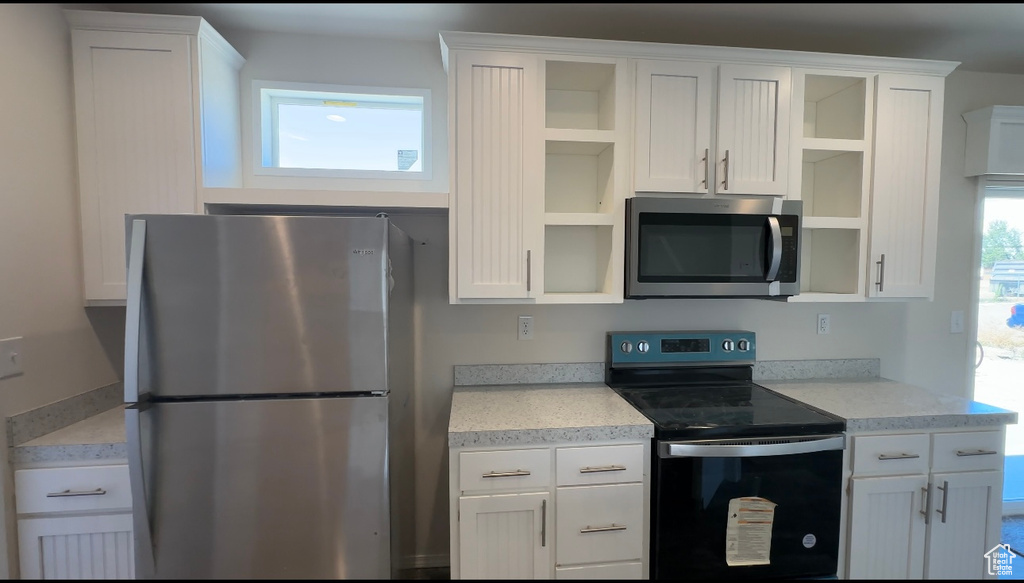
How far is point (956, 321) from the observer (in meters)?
2.32

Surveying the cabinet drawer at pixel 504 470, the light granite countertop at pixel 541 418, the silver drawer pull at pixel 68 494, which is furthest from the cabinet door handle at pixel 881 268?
the silver drawer pull at pixel 68 494

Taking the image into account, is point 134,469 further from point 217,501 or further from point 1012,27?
point 1012,27

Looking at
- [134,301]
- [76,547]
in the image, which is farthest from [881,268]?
[76,547]

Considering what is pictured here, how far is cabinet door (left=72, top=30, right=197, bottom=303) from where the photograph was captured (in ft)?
5.23

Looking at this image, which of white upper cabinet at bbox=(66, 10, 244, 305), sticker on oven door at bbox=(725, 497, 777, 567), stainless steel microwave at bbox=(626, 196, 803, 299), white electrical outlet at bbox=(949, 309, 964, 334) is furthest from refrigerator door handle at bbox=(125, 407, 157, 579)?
white electrical outlet at bbox=(949, 309, 964, 334)

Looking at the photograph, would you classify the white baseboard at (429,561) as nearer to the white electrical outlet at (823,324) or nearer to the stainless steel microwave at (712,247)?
the stainless steel microwave at (712,247)

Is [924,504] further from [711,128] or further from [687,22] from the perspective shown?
[687,22]

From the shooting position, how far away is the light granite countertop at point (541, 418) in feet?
4.93

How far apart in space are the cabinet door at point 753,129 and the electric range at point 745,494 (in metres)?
0.98

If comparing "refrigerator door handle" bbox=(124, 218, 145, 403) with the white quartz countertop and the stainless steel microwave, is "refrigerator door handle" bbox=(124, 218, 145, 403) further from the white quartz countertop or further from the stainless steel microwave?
the white quartz countertop

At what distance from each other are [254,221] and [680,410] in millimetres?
1685

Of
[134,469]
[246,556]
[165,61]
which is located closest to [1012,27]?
[165,61]

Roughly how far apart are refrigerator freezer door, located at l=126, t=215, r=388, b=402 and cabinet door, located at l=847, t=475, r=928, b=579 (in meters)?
1.97

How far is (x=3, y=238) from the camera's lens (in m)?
1.38
